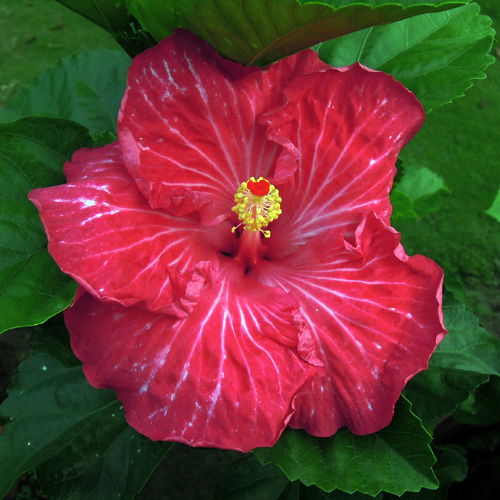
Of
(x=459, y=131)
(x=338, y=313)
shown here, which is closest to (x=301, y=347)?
(x=338, y=313)

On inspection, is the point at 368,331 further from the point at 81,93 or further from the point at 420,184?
the point at 420,184

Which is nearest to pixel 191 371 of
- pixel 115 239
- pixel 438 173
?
A: pixel 115 239

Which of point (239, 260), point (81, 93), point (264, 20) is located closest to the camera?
point (264, 20)

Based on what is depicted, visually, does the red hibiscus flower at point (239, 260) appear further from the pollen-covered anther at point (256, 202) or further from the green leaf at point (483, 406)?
the green leaf at point (483, 406)

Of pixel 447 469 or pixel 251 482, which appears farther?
pixel 447 469

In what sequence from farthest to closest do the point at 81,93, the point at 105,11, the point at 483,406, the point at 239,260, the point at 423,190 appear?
the point at 423,190 → the point at 483,406 → the point at 81,93 → the point at 239,260 → the point at 105,11
